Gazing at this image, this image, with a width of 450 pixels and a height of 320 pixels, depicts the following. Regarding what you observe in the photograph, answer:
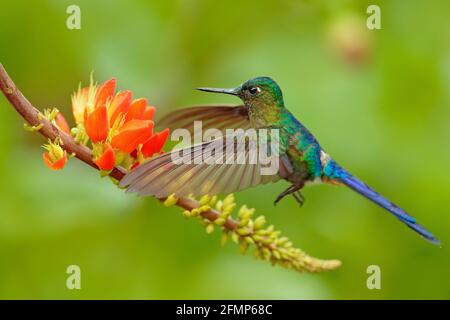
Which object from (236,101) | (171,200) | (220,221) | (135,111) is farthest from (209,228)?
(236,101)

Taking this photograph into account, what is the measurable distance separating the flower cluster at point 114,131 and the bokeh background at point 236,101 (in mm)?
1232

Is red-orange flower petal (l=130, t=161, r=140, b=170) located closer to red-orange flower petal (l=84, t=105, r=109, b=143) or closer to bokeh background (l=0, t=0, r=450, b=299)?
red-orange flower petal (l=84, t=105, r=109, b=143)

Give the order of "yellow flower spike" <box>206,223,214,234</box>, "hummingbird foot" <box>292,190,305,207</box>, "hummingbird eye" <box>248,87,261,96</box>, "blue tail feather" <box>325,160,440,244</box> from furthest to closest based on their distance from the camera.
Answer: "hummingbird eye" <box>248,87,261,96</box> < "hummingbird foot" <box>292,190,305,207</box> < "blue tail feather" <box>325,160,440,244</box> < "yellow flower spike" <box>206,223,214,234</box>

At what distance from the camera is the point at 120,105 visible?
72.0 inches

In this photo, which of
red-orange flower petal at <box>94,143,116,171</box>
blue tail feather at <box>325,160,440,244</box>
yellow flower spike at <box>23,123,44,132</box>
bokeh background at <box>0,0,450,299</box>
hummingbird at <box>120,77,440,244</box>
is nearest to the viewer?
yellow flower spike at <box>23,123,44,132</box>

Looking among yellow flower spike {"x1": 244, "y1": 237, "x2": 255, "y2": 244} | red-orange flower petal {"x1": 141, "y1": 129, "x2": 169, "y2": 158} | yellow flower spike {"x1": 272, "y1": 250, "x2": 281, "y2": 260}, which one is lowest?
yellow flower spike {"x1": 272, "y1": 250, "x2": 281, "y2": 260}

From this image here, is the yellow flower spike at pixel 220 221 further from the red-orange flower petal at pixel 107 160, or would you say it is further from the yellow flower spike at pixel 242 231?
the red-orange flower petal at pixel 107 160

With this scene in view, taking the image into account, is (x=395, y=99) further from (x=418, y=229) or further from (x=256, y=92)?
(x=418, y=229)

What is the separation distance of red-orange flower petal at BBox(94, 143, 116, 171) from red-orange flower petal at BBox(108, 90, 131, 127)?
129 mm

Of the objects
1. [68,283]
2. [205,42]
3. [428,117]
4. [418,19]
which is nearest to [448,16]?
[418,19]

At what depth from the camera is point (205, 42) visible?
11.2 feet

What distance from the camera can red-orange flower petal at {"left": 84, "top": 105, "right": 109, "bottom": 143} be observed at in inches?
69.5

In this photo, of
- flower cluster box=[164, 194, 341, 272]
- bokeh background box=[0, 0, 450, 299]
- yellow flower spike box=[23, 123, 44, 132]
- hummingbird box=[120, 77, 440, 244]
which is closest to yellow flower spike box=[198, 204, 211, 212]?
flower cluster box=[164, 194, 341, 272]

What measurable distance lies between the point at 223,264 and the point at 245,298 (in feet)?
0.74
